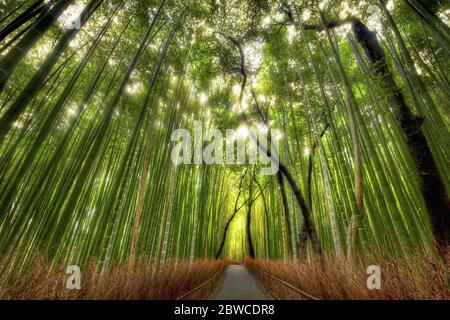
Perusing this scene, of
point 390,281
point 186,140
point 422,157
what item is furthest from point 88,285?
point 422,157

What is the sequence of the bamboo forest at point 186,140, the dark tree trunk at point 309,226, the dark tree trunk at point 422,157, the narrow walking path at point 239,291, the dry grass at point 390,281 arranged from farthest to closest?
the narrow walking path at point 239,291, the dark tree trunk at point 309,226, the dark tree trunk at point 422,157, the bamboo forest at point 186,140, the dry grass at point 390,281

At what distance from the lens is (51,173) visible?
1.72 metres

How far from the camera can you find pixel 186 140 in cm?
396

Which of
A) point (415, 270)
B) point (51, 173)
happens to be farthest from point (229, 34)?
point (415, 270)

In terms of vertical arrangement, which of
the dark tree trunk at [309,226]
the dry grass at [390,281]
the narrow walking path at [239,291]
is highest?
the dark tree trunk at [309,226]

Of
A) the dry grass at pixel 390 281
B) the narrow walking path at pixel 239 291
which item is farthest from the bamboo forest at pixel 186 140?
the narrow walking path at pixel 239 291

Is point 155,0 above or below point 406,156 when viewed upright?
above

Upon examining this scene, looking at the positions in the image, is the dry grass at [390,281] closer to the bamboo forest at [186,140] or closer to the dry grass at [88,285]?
the bamboo forest at [186,140]

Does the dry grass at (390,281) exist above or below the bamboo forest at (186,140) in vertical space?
below

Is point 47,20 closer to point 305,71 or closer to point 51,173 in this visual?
point 51,173

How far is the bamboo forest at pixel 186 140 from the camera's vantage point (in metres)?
1.45

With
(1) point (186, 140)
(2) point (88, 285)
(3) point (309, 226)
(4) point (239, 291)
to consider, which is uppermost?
(1) point (186, 140)

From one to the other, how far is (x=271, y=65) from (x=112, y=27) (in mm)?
3283

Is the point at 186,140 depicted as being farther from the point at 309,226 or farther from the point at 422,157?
the point at 422,157
